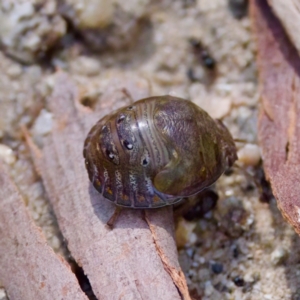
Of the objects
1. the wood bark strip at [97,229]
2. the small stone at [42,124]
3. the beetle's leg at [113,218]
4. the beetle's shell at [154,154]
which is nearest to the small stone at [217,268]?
the wood bark strip at [97,229]

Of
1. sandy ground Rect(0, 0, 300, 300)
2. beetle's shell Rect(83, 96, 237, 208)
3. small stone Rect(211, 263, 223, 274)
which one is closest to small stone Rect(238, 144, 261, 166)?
sandy ground Rect(0, 0, 300, 300)

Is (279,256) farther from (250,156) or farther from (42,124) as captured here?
(42,124)

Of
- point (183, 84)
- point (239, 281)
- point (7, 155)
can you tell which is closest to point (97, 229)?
point (239, 281)

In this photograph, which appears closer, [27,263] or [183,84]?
[27,263]

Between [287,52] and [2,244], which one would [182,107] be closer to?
[287,52]

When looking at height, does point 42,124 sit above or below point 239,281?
above

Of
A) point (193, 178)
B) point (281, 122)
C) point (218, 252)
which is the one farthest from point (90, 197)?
point (281, 122)

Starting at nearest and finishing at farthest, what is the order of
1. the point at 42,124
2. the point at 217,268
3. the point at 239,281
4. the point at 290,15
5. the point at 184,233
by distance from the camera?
1. the point at 239,281
2. the point at 217,268
3. the point at 184,233
4. the point at 290,15
5. the point at 42,124
